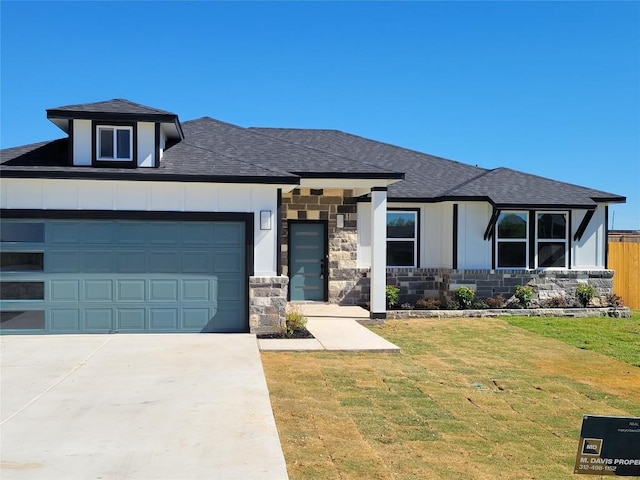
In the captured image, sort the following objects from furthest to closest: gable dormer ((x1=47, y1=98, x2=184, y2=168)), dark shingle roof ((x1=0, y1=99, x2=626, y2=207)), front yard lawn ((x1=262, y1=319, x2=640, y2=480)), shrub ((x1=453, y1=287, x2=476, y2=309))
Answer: shrub ((x1=453, y1=287, x2=476, y2=309)), gable dormer ((x1=47, y1=98, x2=184, y2=168)), dark shingle roof ((x1=0, y1=99, x2=626, y2=207)), front yard lawn ((x1=262, y1=319, x2=640, y2=480))

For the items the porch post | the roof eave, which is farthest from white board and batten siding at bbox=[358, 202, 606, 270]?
the roof eave

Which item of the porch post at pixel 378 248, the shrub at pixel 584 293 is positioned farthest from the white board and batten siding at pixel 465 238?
the porch post at pixel 378 248

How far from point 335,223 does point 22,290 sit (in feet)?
27.0

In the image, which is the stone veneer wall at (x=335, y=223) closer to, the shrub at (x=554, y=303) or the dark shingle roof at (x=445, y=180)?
the dark shingle roof at (x=445, y=180)

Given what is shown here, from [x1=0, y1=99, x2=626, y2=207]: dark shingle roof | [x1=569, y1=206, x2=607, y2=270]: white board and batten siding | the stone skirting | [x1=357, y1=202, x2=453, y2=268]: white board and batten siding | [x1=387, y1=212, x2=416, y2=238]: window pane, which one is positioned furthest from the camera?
[x1=387, y1=212, x2=416, y2=238]: window pane

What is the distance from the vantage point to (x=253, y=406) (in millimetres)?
7078

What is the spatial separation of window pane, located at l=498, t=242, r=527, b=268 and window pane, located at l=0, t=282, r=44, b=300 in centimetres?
1169

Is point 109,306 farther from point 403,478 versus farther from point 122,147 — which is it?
point 403,478

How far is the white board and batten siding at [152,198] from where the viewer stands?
38.1ft

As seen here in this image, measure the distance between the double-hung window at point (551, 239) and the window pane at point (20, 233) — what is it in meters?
12.7

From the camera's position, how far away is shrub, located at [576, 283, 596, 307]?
670 inches

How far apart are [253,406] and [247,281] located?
16.8 feet

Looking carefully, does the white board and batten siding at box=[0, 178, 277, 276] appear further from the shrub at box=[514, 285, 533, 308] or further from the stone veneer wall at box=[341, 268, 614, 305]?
the shrub at box=[514, 285, 533, 308]

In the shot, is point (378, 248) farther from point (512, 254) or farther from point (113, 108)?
point (113, 108)
